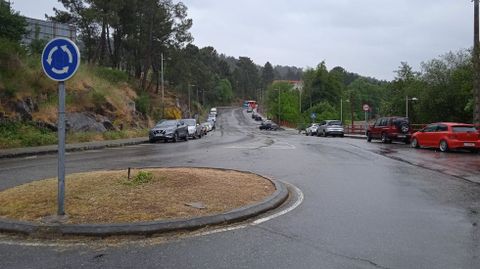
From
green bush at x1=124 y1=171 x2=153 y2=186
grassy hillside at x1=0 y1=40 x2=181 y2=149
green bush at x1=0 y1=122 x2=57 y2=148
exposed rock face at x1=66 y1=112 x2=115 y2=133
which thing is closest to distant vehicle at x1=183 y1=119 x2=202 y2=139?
grassy hillside at x1=0 y1=40 x2=181 y2=149

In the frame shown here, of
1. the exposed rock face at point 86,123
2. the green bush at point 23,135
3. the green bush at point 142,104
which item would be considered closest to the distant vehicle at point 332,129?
the green bush at point 142,104

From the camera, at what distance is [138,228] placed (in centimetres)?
670

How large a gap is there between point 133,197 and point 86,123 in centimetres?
2618

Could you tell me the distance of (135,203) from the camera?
316 inches

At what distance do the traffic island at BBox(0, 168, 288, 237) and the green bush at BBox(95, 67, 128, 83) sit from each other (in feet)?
116

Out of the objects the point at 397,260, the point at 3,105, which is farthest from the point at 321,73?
the point at 397,260

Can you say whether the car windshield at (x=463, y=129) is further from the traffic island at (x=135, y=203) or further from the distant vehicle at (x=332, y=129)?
the distant vehicle at (x=332, y=129)

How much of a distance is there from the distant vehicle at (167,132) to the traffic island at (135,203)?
73.3ft

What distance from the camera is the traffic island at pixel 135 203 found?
22.3 ft

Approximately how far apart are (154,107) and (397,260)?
5911cm

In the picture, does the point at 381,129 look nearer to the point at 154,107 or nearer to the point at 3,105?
the point at 3,105

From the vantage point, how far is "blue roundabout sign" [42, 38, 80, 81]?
717 cm

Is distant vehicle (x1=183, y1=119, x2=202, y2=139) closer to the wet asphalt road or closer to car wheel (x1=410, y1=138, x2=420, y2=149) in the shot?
car wheel (x1=410, y1=138, x2=420, y2=149)

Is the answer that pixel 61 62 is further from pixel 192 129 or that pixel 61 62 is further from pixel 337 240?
pixel 192 129
